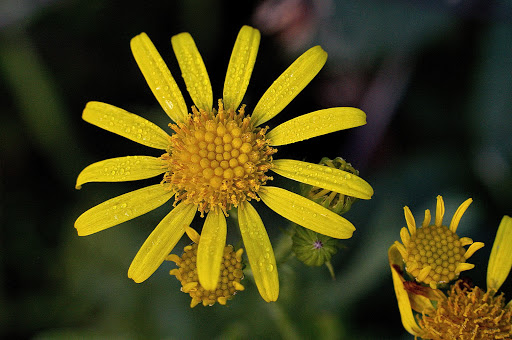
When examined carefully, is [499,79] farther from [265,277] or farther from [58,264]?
[58,264]

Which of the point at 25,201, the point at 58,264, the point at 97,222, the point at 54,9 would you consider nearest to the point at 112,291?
the point at 58,264

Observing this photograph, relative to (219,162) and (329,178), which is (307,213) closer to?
(329,178)

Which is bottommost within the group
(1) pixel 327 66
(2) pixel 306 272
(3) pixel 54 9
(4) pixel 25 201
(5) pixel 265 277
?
(2) pixel 306 272

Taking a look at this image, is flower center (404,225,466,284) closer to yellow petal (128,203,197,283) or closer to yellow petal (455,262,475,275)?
yellow petal (455,262,475,275)

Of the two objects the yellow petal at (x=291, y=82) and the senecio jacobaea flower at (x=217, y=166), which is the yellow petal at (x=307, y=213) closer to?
the senecio jacobaea flower at (x=217, y=166)

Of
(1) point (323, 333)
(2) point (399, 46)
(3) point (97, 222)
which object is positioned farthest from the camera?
(2) point (399, 46)

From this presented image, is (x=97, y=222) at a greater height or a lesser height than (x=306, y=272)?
greater

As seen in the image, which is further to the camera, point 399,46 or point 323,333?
point 399,46
